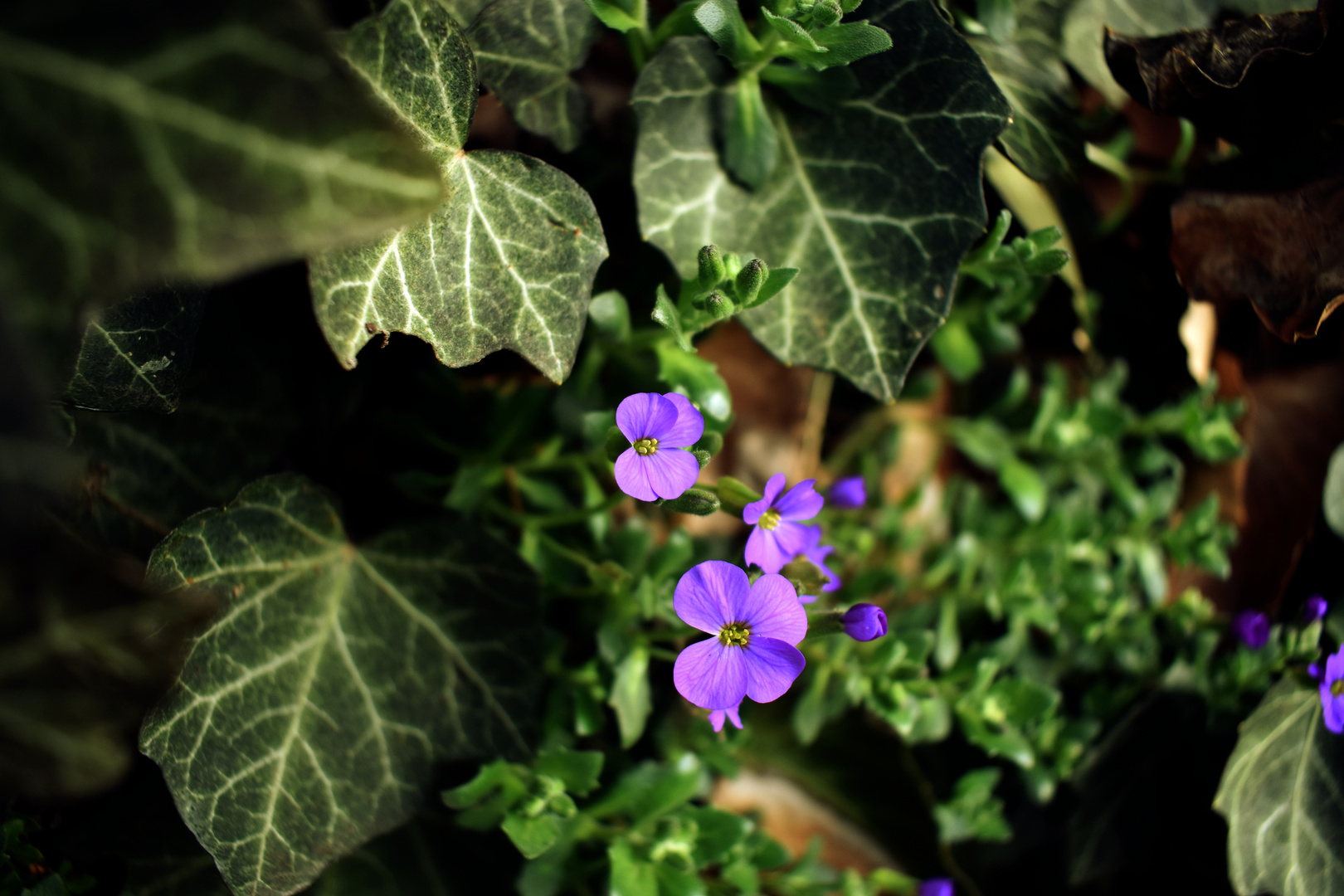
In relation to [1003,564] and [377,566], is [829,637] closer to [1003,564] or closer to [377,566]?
[1003,564]

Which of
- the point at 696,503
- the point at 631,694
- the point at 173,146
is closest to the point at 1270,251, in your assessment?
the point at 696,503

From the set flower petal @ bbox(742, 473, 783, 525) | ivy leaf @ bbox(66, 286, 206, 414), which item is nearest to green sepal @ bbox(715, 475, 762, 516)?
flower petal @ bbox(742, 473, 783, 525)

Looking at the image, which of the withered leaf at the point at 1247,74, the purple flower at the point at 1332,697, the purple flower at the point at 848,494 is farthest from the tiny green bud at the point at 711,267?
the purple flower at the point at 1332,697

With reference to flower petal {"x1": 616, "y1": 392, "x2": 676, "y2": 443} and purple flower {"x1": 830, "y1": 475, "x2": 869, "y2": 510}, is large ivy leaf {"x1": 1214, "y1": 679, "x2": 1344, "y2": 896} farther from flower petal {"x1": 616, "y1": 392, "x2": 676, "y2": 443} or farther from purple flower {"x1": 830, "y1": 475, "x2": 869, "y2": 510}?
flower petal {"x1": 616, "y1": 392, "x2": 676, "y2": 443}

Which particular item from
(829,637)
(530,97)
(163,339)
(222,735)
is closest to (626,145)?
(530,97)

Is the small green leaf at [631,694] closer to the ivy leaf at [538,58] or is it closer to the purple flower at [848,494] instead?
the purple flower at [848,494]

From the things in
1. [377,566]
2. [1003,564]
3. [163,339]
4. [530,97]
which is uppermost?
[530,97]

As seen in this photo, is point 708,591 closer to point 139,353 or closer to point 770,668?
point 770,668
